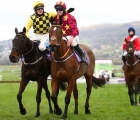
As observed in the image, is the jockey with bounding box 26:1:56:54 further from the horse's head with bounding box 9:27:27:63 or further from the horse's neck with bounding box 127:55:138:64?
the horse's neck with bounding box 127:55:138:64

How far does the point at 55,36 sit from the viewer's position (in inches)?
365

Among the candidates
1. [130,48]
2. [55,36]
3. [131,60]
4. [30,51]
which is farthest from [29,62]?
[131,60]

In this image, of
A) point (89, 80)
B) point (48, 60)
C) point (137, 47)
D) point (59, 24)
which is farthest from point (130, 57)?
point (59, 24)

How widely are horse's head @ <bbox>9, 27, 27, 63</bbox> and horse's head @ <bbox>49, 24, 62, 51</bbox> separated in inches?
36.2

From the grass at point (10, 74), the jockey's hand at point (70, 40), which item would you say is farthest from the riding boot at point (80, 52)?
the grass at point (10, 74)

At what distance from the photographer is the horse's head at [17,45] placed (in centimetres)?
952

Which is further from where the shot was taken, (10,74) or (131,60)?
(10,74)

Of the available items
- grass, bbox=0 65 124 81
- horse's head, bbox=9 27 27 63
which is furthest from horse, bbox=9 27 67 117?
grass, bbox=0 65 124 81

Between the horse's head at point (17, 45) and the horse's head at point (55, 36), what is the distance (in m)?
0.92

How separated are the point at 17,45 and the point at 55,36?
105cm

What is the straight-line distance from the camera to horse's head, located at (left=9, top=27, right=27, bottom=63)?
9.52 meters

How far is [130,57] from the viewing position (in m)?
14.1

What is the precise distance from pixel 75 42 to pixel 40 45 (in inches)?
37.5

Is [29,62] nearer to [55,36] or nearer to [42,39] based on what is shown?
[42,39]
